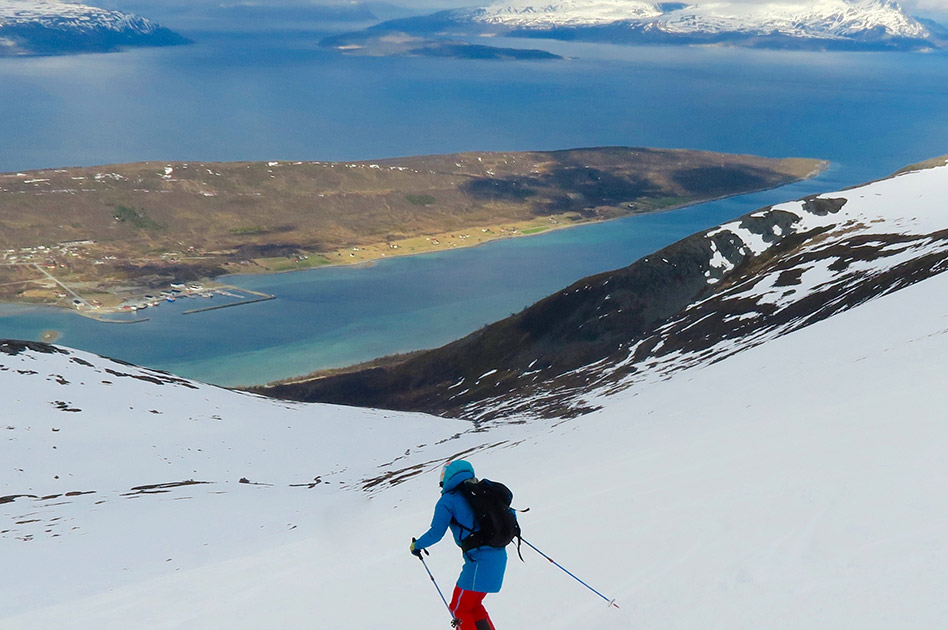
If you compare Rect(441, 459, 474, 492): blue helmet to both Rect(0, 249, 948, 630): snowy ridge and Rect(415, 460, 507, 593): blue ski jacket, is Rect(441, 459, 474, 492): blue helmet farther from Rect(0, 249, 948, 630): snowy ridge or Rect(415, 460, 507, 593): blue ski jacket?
Rect(0, 249, 948, 630): snowy ridge

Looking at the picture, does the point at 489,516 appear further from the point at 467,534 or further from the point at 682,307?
the point at 682,307

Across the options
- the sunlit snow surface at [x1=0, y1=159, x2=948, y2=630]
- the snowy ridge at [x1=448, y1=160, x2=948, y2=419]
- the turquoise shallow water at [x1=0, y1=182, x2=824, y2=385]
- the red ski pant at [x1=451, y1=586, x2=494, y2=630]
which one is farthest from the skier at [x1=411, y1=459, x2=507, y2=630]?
the turquoise shallow water at [x1=0, y1=182, x2=824, y2=385]

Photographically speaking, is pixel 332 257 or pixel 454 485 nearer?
pixel 454 485

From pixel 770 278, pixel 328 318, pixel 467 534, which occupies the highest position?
pixel 467 534

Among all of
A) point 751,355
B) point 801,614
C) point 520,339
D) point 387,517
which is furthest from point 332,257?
point 801,614

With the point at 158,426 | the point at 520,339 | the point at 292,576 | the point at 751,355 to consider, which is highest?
the point at 292,576

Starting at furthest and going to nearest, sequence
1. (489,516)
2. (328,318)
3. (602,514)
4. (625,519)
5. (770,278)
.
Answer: (328,318), (770,278), (602,514), (625,519), (489,516)

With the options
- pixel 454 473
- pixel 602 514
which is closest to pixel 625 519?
pixel 602 514

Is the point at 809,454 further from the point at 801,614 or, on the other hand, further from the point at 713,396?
the point at 713,396
